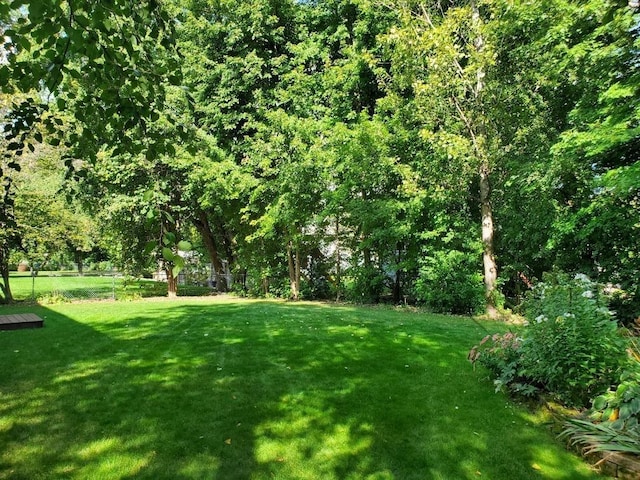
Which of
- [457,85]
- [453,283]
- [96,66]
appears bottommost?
[453,283]

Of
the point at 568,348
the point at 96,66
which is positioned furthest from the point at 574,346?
the point at 96,66

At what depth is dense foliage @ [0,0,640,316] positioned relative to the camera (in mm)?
6734

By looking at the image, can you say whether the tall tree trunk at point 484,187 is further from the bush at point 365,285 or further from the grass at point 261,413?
the grass at point 261,413

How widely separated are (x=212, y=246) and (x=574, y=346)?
17.6 meters

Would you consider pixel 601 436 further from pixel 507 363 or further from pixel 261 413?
pixel 261 413

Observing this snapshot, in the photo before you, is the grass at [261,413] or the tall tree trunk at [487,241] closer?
the grass at [261,413]

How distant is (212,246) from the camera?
1955 cm

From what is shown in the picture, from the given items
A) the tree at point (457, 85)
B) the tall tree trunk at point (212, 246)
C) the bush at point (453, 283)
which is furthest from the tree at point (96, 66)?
the tall tree trunk at point (212, 246)

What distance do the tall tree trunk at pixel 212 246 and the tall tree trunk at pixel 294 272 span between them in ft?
17.6

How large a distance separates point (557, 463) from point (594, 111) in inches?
305

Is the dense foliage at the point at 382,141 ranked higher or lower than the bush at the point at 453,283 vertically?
higher

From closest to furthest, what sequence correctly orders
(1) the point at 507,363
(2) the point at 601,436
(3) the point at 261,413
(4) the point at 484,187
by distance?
1. (2) the point at 601,436
2. (3) the point at 261,413
3. (1) the point at 507,363
4. (4) the point at 484,187

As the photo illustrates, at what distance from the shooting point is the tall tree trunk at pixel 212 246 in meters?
19.0

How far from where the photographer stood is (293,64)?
1530 centimetres
